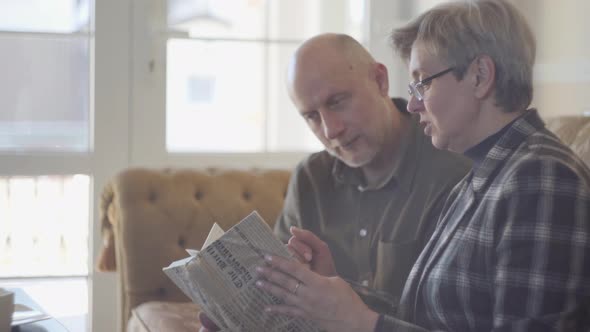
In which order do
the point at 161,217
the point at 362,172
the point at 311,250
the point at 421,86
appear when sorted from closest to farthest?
the point at 421,86 < the point at 311,250 < the point at 362,172 < the point at 161,217

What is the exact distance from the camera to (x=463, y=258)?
1252 mm

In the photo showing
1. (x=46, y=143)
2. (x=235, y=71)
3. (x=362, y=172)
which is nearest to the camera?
(x=362, y=172)

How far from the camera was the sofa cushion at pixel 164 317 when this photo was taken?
6.87 ft

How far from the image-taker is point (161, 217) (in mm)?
2424

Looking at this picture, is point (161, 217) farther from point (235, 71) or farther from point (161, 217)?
point (235, 71)

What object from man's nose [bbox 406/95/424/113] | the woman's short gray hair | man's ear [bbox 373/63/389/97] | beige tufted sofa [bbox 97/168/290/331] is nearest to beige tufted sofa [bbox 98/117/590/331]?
beige tufted sofa [bbox 97/168/290/331]

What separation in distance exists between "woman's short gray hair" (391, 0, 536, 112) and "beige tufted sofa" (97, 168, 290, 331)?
1.26 m

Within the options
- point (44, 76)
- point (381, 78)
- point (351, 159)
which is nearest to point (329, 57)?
point (381, 78)

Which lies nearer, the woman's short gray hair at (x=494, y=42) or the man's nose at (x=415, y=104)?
the woman's short gray hair at (x=494, y=42)

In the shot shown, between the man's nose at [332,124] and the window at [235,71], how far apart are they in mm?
1173

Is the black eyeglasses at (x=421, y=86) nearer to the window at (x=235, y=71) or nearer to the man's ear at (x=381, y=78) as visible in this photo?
the man's ear at (x=381, y=78)

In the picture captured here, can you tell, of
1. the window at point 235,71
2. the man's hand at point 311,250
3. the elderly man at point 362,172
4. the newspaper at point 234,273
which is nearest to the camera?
the newspaper at point 234,273

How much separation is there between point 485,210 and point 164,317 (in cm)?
119

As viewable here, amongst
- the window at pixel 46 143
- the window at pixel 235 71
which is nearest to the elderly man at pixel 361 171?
the window at pixel 235 71
